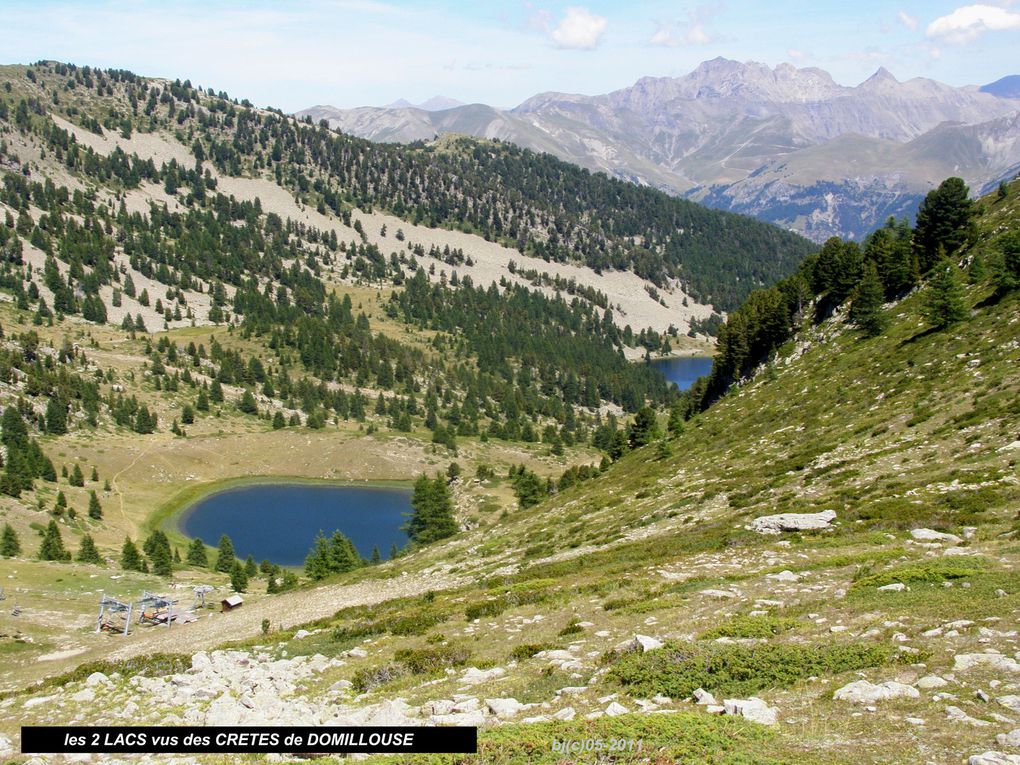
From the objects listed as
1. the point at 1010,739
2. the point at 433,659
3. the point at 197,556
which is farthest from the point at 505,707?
the point at 197,556

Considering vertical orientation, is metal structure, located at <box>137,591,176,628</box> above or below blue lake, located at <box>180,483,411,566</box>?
above

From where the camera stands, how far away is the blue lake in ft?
374

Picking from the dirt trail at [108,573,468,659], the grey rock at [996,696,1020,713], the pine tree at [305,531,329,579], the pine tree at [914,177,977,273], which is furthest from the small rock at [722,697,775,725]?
the pine tree at [914,177,977,273]

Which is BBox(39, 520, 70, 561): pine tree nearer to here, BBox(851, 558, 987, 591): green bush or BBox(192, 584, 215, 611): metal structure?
BBox(192, 584, 215, 611): metal structure

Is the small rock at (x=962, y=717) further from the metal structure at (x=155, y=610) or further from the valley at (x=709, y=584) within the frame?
the metal structure at (x=155, y=610)

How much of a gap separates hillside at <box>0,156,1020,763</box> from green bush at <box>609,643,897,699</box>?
0.07 metres

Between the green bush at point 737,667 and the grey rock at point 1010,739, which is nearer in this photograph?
the grey rock at point 1010,739

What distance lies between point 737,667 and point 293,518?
4746 inches

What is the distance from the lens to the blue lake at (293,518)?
114062 millimetres

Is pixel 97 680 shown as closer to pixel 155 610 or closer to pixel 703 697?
pixel 703 697

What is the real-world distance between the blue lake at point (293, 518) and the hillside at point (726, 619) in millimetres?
55066

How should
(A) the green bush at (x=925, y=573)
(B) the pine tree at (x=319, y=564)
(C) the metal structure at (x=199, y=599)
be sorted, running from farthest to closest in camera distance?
1. (B) the pine tree at (x=319, y=564)
2. (C) the metal structure at (x=199, y=599)
3. (A) the green bush at (x=925, y=573)

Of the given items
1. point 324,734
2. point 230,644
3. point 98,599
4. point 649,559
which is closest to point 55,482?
point 98,599

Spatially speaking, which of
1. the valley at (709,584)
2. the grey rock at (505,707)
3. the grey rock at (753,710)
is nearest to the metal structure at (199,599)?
the valley at (709,584)
